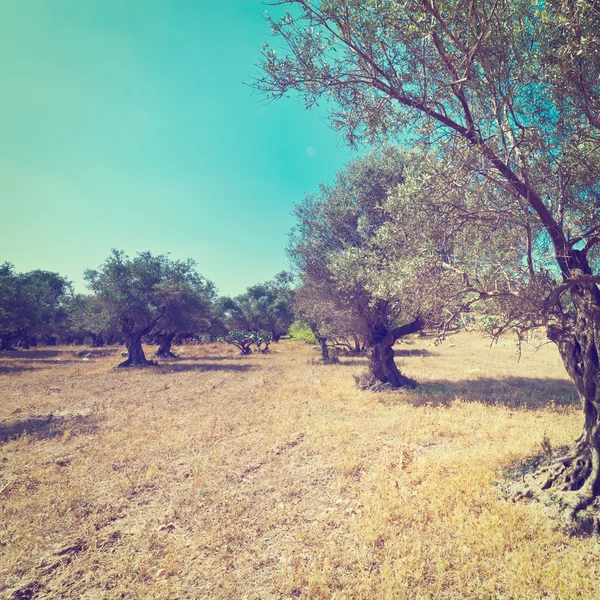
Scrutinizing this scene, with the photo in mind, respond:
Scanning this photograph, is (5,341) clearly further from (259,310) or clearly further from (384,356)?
(384,356)

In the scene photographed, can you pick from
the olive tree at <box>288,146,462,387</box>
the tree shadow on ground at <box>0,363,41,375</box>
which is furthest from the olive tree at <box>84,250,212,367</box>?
the olive tree at <box>288,146,462,387</box>

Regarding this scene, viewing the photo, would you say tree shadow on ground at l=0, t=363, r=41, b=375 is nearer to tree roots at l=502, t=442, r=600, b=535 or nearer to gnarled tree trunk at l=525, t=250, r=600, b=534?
tree roots at l=502, t=442, r=600, b=535

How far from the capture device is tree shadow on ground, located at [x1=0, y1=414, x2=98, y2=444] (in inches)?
408

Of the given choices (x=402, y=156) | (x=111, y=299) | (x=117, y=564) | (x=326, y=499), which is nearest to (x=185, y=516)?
(x=117, y=564)

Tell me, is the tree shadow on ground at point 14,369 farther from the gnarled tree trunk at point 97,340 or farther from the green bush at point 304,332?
the gnarled tree trunk at point 97,340

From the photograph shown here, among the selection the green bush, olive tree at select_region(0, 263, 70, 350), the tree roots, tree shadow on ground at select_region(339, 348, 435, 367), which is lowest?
tree shadow on ground at select_region(339, 348, 435, 367)

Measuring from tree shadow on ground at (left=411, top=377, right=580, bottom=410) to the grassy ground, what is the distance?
0.30 metres

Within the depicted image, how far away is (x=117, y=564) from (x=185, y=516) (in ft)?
4.41

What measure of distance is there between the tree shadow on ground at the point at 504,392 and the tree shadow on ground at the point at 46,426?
12313 mm

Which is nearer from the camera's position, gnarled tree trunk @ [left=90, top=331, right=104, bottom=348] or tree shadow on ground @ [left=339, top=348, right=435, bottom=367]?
tree shadow on ground @ [left=339, top=348, right=435, bottom=367]

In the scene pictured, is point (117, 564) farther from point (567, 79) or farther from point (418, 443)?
point (567, 79)

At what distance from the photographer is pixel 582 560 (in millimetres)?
4273

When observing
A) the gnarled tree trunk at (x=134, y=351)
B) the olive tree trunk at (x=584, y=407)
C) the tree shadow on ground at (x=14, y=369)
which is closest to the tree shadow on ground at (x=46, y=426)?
the olive tree trunk at (x=584, y=407)

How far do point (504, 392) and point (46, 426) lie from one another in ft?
59.9
